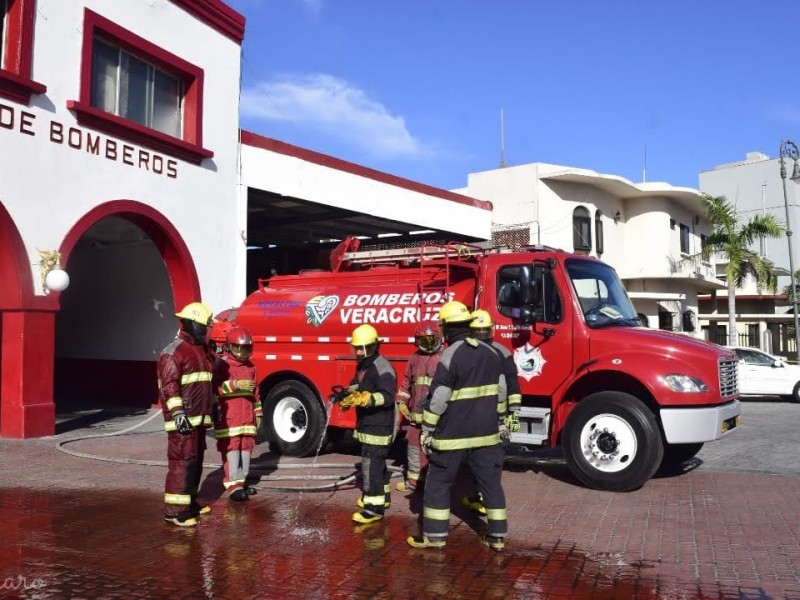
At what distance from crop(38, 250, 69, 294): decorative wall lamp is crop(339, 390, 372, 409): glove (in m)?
6.78

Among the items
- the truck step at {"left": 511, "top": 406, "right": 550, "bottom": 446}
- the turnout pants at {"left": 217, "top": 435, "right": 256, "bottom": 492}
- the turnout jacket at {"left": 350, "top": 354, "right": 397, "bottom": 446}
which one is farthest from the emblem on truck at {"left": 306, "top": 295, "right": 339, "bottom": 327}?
the turnout jacket at {"left": 350, "top": 354, "right": 397, "bottom": 446}

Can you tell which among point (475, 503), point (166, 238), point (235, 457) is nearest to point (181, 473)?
point (235, 457)

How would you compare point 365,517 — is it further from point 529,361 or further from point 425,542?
point 529,361

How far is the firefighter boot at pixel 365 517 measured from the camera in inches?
255

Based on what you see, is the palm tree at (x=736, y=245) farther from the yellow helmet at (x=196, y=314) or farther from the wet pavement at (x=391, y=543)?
the yellow helmet at (x=196, y=314)

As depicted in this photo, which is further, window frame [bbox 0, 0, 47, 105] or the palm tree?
the palm tree

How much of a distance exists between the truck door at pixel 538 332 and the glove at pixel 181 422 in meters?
3.84

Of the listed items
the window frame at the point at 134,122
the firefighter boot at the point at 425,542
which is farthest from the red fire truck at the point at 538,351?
the window frame at the point at 134,122

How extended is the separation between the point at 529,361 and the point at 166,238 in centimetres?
Answer: 847

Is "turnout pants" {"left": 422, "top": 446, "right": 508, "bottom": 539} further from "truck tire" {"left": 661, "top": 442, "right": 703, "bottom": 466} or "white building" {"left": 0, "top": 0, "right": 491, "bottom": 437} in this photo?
"white building" {"left": 0, "top": 0, "right": 491, "bottom": 437}

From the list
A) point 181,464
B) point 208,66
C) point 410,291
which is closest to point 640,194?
point 208,66

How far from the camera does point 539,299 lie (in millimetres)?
8461

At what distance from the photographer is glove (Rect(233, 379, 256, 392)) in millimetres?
7277

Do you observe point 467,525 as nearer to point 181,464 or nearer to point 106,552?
point 181,464
